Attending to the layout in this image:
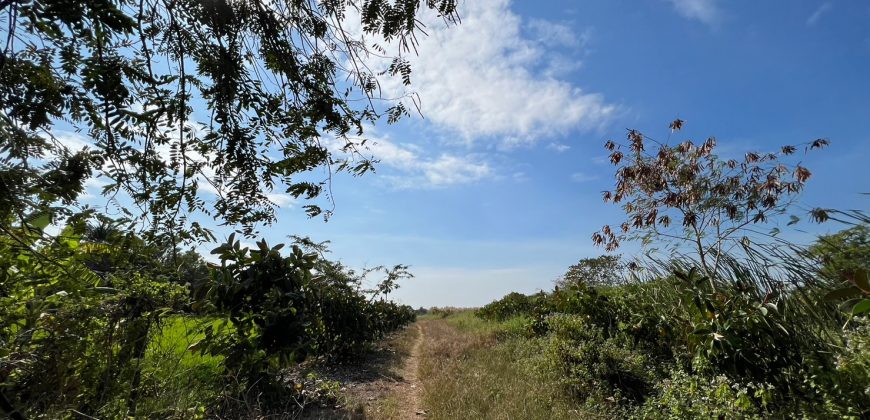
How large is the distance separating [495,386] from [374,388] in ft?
7.17

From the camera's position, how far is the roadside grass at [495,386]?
463cm

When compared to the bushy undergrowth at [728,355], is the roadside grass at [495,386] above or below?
below

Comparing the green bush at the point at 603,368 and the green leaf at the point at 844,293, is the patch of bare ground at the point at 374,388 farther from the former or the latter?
the green leaf at the point at 844,293

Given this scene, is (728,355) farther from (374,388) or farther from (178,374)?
(374,388)

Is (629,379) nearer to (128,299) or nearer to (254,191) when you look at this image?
(254,191)

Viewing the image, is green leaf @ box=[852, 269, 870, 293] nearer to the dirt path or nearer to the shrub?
the dirt path

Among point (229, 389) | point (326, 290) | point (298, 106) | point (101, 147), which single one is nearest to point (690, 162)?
point (326, 290)

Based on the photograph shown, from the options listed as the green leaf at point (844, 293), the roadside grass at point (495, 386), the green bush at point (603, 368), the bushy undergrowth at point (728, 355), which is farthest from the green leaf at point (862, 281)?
the roadside grass at point (495, 386)

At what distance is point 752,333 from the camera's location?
391cm

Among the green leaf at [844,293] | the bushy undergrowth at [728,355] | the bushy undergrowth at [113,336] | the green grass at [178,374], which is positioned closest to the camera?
the bushy undergrowth at [113,336]

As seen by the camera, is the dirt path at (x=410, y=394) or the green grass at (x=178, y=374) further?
the dirt path at (x=410, y=394)

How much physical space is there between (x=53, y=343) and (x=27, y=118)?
1343 millimetres

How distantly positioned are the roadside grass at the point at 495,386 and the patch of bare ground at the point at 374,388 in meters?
0.30

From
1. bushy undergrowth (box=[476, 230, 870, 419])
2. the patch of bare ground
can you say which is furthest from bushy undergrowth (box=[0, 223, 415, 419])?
bushy undergrowth (box=[476, 230, 870, 419])
